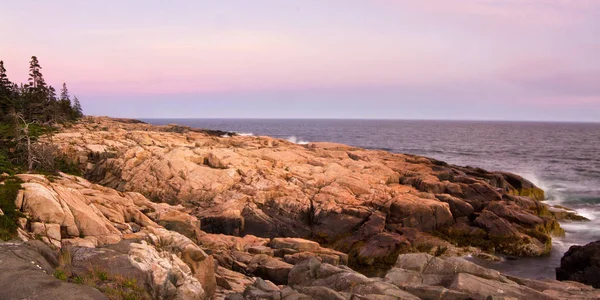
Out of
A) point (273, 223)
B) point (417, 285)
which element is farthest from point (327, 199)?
point (417, 285)

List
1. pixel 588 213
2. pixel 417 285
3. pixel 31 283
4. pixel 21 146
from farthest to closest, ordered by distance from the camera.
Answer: pixel 588 213 → pixel 21 146 → pixel 417 285 → pixel 31 283

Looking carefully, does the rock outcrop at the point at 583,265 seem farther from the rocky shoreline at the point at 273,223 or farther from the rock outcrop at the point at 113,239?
the rock outcrop at the point at 113,239

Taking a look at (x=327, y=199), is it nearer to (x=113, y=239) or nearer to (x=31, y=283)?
(x=113, y=239)

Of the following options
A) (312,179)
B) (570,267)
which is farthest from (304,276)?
(312,179)

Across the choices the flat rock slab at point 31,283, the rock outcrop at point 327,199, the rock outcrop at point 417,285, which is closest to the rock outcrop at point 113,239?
the flat rock slab at point 31,283

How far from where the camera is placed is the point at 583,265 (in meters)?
22.7

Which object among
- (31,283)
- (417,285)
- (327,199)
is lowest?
(327,199)

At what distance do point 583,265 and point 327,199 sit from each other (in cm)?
1807

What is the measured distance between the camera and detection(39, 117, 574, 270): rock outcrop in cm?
3097

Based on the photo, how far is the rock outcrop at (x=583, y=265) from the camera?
70.7 ft

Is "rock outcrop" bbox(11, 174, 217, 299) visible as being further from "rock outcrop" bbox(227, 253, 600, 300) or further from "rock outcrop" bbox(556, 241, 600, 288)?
"rock outcrop" bbox(556, 241, 600, 288)

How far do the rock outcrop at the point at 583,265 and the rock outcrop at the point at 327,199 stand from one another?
22.9 feet

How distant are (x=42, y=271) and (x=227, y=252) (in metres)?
13.4

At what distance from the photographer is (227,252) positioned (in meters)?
23.9
